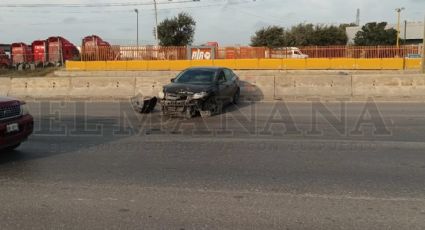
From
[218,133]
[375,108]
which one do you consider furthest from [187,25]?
[218,133]

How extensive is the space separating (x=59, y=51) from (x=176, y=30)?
25474 millimetres

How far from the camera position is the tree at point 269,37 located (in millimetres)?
77812

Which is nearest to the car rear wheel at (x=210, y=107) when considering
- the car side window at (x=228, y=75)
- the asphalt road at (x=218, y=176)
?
the asphalt road at (x=218, y=176)

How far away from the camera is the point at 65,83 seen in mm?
21266

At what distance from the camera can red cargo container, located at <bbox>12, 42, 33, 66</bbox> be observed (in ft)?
155

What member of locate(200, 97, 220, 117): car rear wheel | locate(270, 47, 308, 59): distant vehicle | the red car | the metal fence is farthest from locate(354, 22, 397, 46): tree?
the red car

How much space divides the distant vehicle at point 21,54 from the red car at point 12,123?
41.0 m

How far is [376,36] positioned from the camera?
81.4 metres

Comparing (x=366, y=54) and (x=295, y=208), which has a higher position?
(x=366, y=54)

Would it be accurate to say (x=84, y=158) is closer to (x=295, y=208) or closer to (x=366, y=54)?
(x=295, y=208)

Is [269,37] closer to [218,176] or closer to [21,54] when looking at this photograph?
[21,54]

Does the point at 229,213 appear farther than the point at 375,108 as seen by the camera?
No

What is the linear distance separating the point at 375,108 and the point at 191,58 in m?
27.8

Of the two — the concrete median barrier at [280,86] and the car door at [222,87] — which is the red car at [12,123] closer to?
the car door at [222,87]
